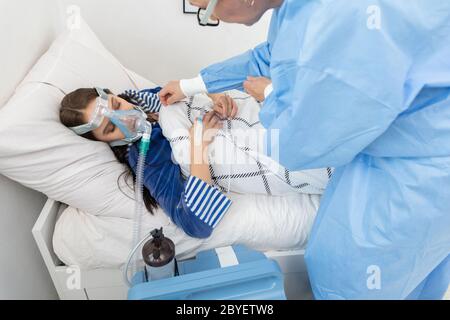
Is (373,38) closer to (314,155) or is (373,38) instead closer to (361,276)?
(314,155)

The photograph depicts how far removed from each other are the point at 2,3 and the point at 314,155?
1160 millimetres

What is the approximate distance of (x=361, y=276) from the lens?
0.92 meters

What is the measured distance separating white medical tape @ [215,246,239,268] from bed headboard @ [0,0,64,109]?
2.99 feet

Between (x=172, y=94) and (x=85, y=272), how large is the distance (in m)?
0.76

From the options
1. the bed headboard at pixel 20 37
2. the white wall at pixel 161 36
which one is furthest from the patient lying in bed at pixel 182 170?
the white wall at pixel 161 36

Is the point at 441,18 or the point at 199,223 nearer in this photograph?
the point at 441,18

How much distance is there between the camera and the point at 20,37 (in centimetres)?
122

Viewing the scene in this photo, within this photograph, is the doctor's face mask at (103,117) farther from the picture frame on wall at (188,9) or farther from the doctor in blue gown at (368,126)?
the picture frame on wall at (188,9)

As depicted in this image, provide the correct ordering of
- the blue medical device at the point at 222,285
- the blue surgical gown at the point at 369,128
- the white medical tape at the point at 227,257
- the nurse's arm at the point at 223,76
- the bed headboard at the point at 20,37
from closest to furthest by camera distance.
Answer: the blue surgical gown at the point at 369,128, the blue medical device at the point at 222,285, the white medical tape at the point at 227,257, the bed headboard at the point at 20,37, the nurse's arm at the point at 223,76

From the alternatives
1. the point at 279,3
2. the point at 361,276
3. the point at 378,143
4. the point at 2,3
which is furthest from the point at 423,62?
the point at 2,3

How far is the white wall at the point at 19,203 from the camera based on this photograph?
3.58 feet

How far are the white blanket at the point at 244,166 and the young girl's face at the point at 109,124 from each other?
0.61 ft

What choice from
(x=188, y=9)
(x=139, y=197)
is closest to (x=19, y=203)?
(x=139, y=197)

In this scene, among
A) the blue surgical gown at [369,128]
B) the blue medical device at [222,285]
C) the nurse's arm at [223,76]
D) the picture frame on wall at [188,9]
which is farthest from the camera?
the picture frame on wall at [188,9]
